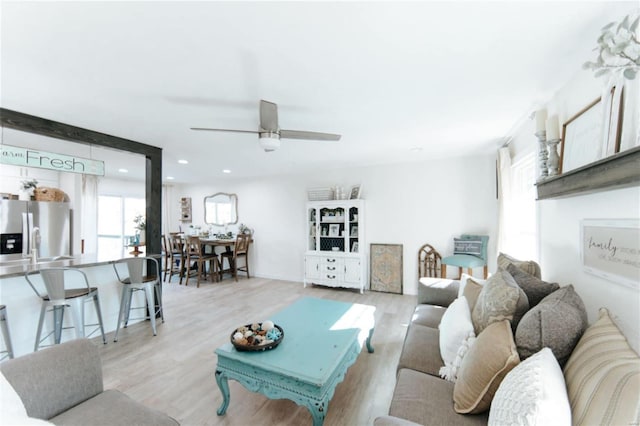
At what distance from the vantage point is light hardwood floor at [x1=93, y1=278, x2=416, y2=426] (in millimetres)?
1791

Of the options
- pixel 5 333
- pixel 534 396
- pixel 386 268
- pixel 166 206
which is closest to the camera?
pixel 534 396

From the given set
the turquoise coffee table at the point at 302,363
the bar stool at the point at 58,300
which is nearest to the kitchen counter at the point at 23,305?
the bar stool at the point at 58,300

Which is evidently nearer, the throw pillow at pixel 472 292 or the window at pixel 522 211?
the throw pillow at pixel 472 292

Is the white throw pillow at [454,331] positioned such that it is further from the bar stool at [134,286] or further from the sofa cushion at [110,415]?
the bar stool at [134,286]

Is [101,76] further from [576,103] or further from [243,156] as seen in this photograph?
[576,103]

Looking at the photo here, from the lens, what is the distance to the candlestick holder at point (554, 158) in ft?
5.70

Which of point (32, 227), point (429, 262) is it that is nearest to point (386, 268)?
point (429, 262)

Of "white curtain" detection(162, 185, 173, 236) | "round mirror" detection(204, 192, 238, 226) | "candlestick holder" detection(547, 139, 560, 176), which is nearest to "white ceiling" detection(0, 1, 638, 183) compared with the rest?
"candlestick holder" detection(547, 139, 560, 176)

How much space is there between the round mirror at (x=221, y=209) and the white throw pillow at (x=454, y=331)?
5.36 metres

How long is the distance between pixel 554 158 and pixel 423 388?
173 centimetres

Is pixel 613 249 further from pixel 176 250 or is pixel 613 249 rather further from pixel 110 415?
pixel 176 250

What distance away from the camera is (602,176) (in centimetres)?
114

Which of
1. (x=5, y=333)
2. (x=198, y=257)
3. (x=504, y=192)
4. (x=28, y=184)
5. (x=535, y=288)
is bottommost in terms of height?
(x=5, y=333)

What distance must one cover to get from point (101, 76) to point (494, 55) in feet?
Answer: 8.37
